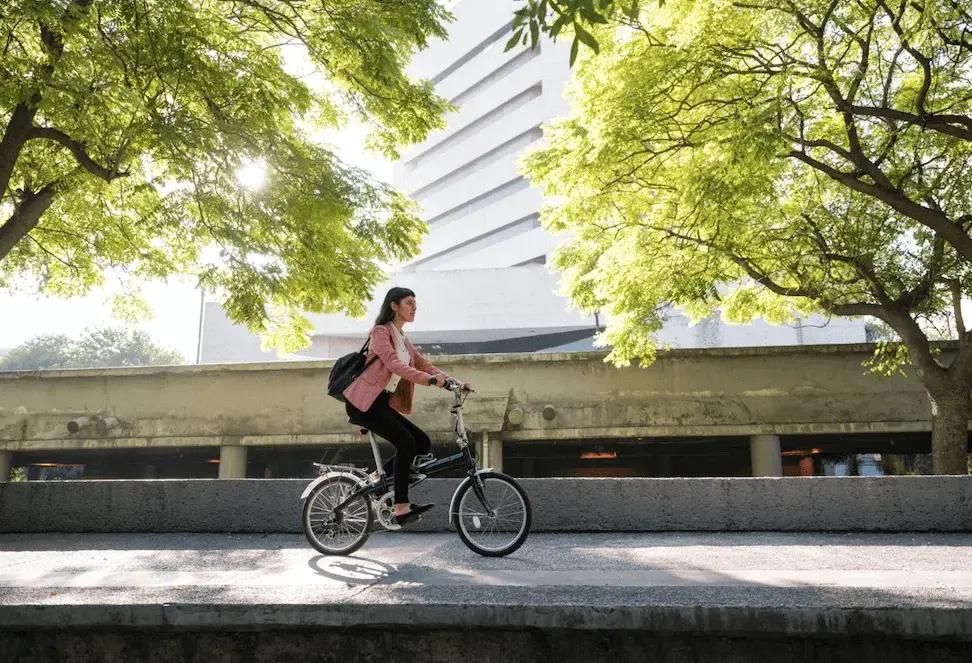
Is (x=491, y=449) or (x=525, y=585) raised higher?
(x=491, y=449)

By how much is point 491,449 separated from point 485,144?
5133 centimetres

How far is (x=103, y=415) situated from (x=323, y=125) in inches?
544

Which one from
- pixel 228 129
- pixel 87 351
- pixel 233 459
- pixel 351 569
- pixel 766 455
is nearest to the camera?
pixel 351 569

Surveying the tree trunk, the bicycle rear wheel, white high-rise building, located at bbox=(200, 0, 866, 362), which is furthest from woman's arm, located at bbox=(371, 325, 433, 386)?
white high-rise building, located at bbox=(200, 0, 866, 362)

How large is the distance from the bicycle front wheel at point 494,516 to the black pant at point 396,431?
0.42 m

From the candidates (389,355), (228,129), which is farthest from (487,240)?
(389,355)

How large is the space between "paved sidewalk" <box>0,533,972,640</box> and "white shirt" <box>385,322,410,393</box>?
1.23 meters

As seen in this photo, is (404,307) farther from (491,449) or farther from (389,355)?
(491,449)

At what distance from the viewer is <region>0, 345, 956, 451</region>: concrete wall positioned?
19.6 m

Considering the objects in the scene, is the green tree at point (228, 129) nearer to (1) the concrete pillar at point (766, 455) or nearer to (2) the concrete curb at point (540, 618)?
(2) the concrete curb at point (540, 618)

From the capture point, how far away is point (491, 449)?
821 inches

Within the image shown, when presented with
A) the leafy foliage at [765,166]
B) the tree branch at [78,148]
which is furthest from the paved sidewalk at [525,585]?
the leafy foliage at [765,166]

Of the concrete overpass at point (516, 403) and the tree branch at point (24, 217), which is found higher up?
the tree branch at point (24, 217)

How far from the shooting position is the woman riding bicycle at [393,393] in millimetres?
5102
